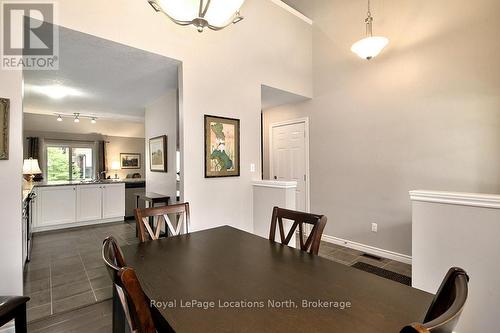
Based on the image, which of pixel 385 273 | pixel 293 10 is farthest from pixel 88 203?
pixel 385 273

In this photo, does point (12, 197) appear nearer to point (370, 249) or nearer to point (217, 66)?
point (217, 66)

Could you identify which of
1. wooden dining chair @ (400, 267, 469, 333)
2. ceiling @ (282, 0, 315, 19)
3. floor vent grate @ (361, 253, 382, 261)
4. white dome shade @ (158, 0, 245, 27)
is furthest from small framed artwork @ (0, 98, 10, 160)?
floor vent grate @ (361, 253, 382, 261)

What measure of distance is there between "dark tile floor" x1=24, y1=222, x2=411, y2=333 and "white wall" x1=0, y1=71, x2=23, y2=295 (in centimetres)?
45

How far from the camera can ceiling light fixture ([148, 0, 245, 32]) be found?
4.50 feet

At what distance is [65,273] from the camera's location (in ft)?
9.68

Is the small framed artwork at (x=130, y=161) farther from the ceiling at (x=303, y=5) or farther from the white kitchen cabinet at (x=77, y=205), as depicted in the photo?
the ceiling at (x=303, y=5)

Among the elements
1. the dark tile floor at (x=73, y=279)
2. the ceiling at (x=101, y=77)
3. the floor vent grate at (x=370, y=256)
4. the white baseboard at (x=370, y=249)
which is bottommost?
the dark tile floor at (x=73, y=279)

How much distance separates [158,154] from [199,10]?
3.57m

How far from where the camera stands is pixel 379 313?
0.87 metres

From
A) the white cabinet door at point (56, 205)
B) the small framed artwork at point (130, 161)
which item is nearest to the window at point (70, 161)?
the small framed artwork at point (130, 161)

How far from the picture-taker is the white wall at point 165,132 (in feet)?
13.5

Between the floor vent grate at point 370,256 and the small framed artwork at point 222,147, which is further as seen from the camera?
the floor vent grate at point 370,256

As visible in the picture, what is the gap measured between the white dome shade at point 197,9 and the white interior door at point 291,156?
3.07m

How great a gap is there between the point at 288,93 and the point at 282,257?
3067mm
